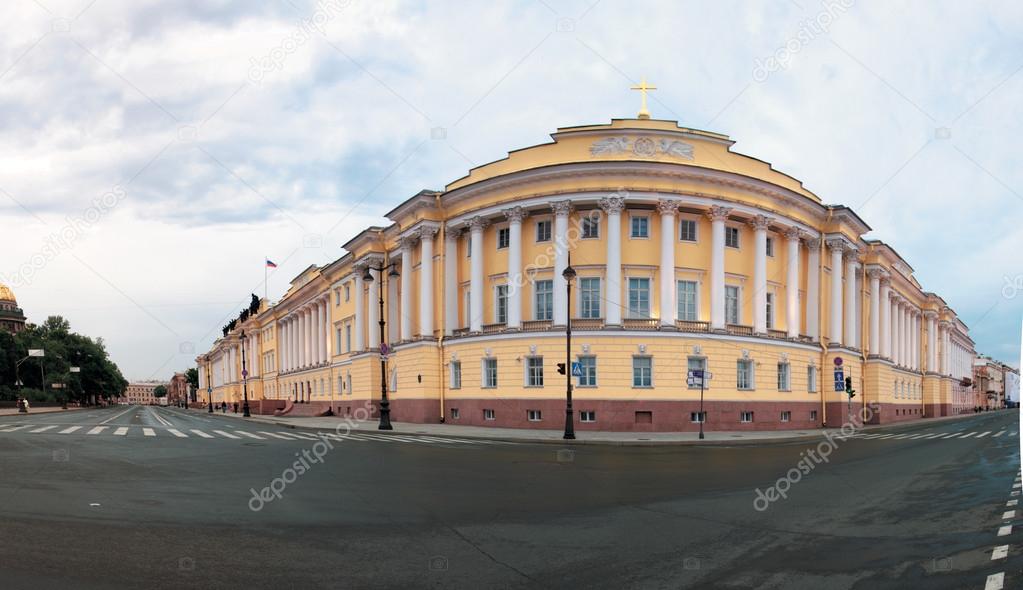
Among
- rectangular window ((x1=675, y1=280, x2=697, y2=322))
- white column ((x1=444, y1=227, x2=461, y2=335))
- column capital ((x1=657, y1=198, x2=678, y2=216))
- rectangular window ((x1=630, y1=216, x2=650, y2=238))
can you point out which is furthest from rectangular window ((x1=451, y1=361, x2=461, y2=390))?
column capital ((x1=657, y1=198, x2=678, y2=216))

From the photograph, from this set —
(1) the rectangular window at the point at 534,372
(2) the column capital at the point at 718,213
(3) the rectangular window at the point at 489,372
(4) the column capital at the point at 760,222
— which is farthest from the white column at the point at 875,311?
(3) the rectangular window at the point at 489,372

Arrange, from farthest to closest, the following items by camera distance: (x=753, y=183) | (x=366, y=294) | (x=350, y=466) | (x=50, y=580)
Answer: (x=366, y=294), (x=753, y=183), (x=350, y=466), (x=50, y=580)

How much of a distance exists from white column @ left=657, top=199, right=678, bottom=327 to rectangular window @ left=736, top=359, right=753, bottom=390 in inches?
193

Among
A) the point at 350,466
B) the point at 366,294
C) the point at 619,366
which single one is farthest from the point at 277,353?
the point at 350,466

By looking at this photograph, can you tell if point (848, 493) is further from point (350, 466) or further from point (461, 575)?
point (350, 466)

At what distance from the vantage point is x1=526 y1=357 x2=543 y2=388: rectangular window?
116 feet

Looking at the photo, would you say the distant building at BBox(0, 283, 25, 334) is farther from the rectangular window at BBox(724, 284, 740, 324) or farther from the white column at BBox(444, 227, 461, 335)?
the rectangular window at BBox(724, 284, 740, 324)

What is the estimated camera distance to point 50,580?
254 inches

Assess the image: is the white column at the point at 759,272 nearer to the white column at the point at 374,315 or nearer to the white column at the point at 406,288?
the white column at the point at 406,288

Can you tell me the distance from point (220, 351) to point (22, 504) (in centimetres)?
13975

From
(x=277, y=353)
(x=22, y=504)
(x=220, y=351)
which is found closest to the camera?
(x=22, y=504)

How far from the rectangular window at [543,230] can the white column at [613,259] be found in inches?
144

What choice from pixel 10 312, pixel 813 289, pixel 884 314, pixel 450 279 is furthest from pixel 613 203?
pixel 10 312

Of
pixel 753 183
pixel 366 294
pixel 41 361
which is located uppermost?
pixel 753 183
